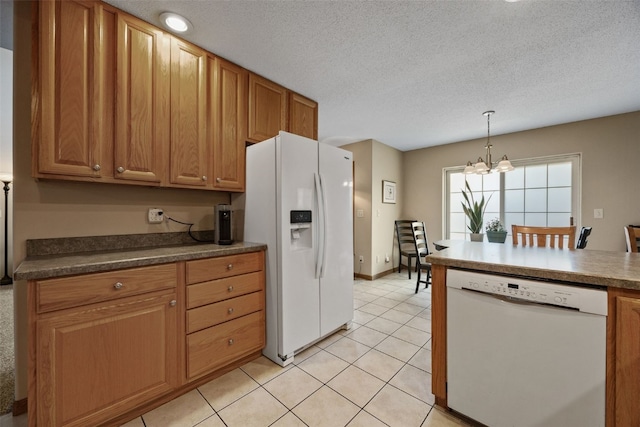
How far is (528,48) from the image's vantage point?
1.91 meters

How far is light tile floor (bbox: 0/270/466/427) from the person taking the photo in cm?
140

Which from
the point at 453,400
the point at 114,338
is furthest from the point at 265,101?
the point at 453,400

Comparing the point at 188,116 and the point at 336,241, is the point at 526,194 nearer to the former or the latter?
the point at 336,241

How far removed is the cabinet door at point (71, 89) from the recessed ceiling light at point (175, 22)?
1.09 feet

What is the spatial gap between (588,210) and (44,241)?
5444mm

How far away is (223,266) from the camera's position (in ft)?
5.66

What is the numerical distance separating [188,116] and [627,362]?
2.62m

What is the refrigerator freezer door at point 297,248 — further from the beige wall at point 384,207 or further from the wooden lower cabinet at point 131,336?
the beige wall at point 384,207

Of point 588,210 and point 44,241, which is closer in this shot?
point 44,241

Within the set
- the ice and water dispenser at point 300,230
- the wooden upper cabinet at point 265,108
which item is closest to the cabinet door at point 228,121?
the wooden upper cabinet at point 265,108

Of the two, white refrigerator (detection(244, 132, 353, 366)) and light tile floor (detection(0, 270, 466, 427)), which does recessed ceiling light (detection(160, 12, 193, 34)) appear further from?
light tile floor (detection(0, 270, 466, 427))

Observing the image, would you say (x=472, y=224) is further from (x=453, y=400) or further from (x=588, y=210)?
(x=453, y=400)

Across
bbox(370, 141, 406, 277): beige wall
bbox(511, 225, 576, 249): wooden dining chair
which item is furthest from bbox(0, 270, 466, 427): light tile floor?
bbox(370, 141, 406, 277): beige wall

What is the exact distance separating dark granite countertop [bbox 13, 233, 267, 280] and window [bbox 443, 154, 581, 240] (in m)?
3.83
